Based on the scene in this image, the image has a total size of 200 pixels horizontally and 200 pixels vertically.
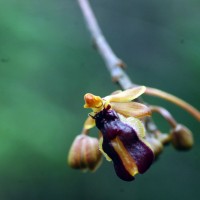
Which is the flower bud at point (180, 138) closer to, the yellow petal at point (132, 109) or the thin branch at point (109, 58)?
the thin branch at point (109, 58)

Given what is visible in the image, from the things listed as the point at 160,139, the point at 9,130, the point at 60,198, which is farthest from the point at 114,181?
the point at 160,139

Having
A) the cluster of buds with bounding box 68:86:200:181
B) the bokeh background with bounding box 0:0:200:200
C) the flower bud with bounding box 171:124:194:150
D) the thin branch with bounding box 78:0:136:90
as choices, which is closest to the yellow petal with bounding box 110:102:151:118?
the cluster of buds with bounding box 68:86:200:181

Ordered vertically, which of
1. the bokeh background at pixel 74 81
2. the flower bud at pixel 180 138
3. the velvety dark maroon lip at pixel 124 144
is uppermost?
the velvety dark maroon lip at pixel 124 144

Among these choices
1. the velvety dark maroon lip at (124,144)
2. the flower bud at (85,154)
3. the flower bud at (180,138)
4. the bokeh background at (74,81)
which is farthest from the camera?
the bokeh background at (74,81)

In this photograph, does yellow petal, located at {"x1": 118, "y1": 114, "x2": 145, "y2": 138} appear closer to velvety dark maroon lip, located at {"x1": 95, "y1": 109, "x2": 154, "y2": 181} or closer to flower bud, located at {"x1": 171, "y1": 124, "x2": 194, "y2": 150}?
velvety dark maroon lip, located at {"x1": 95, "y1": 109, "x2": 154, "y2": 181}

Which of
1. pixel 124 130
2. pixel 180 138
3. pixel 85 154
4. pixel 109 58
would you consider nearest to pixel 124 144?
pixel 124 130

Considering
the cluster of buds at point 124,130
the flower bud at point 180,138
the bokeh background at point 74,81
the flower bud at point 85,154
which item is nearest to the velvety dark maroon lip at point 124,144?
the cluster of buds at point 124,130
